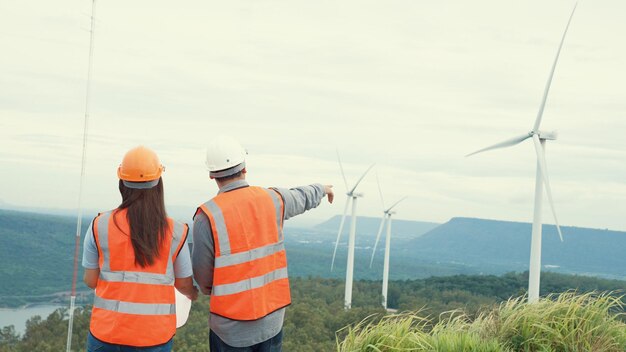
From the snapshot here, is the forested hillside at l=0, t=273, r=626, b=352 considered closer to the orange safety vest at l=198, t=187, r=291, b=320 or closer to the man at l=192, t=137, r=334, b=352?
the man at l=192, t=137, r=334, b=352

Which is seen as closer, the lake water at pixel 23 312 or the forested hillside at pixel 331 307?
the forested hillside at pixel 331 307

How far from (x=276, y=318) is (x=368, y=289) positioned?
3230 inches

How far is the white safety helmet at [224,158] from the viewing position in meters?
5.21

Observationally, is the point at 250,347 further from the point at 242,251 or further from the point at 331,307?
the point at 331,307

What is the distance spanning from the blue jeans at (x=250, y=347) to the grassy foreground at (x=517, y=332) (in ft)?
8.28

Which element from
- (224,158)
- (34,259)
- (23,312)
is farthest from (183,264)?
(34,259)

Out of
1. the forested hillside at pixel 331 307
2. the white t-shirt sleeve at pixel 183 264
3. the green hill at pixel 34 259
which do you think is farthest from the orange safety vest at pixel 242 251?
the green hill at pixel 34 259

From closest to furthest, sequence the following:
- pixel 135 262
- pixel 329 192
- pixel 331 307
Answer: pixel 135 262
pixel 329 192
pixel 331 307

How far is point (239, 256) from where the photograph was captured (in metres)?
5.00

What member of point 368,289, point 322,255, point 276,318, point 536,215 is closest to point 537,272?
point 536,215

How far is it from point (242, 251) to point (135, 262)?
73 cm

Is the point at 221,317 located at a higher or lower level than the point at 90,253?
lower

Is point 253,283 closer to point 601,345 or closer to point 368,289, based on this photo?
point 601,345

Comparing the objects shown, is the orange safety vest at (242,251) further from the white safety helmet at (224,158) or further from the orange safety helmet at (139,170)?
the orange safety helmet at (139,170)
